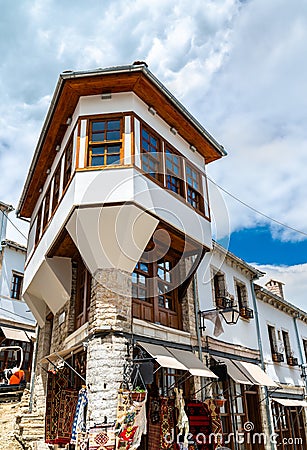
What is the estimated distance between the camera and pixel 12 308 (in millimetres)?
18891

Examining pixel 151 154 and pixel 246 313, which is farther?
pixel 246 313

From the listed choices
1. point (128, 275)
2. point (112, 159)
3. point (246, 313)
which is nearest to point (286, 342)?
point (246, 313)

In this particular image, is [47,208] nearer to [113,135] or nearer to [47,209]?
[47,209]

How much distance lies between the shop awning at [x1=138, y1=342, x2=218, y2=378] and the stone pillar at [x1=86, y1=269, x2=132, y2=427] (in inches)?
23.6

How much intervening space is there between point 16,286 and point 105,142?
12215mm

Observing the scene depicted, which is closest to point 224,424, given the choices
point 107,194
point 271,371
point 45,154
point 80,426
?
point 271,371

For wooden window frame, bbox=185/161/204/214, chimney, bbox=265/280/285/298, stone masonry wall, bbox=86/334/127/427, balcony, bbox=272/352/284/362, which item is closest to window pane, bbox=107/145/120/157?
wooden window frame, bbox=185/161/204/214

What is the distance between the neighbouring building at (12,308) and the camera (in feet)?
59.5

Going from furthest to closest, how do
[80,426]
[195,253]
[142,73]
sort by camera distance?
[195,253], [142,73], [80,426]

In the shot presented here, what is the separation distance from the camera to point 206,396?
410 inches

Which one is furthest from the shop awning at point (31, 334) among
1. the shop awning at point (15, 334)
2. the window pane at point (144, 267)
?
the window pane at point (144, 267)

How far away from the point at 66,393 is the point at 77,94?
21.7 feet

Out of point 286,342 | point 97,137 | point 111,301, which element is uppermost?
point 97,137

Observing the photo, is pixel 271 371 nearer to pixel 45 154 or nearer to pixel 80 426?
pixel 80 426
